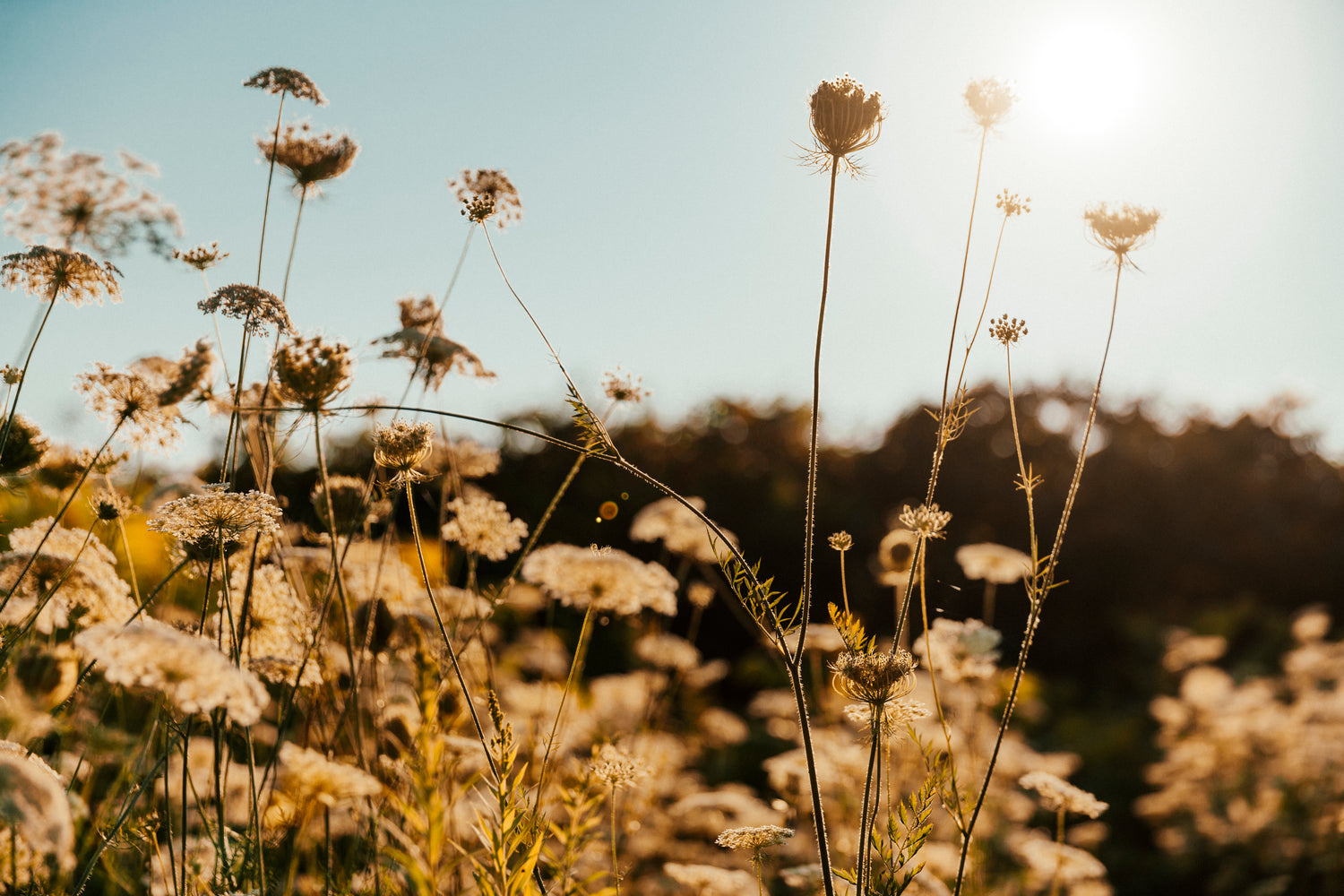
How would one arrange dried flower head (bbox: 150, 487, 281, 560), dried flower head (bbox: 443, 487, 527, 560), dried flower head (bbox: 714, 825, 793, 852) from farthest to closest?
dried flower head (bbox: 443, 487, 527, 560) < dried flower head (bbox: 714, 825, 793, 852) < dried flower head (bbox: 150, 487, 281, 560)

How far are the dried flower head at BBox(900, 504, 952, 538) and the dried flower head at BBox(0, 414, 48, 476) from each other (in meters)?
2.33

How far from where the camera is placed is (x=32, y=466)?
225cm

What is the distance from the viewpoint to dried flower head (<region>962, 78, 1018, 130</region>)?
6.40 feet

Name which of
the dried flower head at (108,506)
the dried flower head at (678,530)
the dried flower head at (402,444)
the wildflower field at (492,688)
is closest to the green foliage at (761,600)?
the wildflower field at (492,688)

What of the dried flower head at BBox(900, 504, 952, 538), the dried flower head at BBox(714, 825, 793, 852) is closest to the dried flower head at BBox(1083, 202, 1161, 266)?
the dried flower head at BBox(900, 504, 952, 538)

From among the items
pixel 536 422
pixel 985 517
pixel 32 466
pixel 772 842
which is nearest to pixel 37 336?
pixel 32 466

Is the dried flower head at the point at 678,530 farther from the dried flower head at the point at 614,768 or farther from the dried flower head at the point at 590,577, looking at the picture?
the dried flower head at the point at 614,768

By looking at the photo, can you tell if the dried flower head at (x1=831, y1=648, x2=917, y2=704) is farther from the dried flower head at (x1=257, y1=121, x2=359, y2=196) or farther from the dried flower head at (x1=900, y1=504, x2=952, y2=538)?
the dried flower head at (x1=257, y1=121, x2=359, y2=196)

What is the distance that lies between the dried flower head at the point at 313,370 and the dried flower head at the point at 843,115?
3.82 feet

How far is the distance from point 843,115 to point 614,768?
1.65 meters

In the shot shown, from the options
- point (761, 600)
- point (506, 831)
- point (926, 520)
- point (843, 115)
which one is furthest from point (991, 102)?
point (506, 831)

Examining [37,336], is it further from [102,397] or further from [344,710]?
[344,710]

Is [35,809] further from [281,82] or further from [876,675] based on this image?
[281,82]

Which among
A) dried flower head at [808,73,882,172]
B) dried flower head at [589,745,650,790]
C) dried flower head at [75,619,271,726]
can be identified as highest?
dried flower head at [808,73,882,172]
